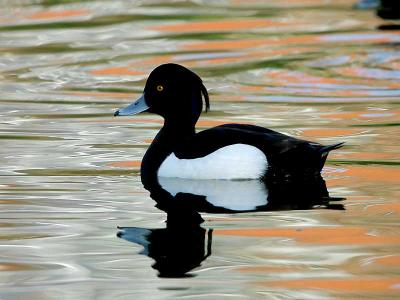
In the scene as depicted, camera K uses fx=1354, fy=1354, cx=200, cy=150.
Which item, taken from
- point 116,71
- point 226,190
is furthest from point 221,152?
point 116,71

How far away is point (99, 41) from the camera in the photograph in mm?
16859

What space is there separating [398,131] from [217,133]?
2.17 m

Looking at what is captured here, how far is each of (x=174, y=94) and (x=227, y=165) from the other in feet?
3.08

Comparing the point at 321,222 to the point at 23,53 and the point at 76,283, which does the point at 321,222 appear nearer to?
the point at 76,283

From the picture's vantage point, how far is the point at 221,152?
939 cm

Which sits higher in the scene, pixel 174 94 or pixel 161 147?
pixel 174 94

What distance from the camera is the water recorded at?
680 centimetres

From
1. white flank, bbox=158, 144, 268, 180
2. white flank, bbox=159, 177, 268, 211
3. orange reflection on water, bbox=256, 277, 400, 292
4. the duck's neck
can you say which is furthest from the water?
white flank, bbox=158, 144, 268, 180

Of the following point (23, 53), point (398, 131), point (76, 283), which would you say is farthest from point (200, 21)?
point (76, 283)

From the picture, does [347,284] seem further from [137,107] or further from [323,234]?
[137,107]

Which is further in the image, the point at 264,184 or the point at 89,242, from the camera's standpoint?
the point at 264,184

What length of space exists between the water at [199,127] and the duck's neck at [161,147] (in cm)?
15

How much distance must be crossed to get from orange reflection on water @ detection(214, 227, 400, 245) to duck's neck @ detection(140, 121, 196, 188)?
176cm

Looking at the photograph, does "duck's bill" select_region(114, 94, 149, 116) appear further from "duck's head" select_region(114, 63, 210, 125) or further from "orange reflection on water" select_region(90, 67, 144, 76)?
"orange reflection on water" select_region(90, 67, 144, 76)
